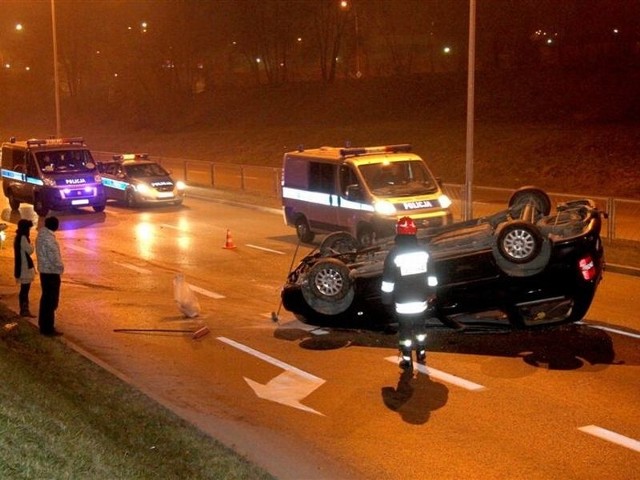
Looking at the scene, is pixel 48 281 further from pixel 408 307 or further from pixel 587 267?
pixel 587 267

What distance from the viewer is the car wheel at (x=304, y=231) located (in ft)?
67.0

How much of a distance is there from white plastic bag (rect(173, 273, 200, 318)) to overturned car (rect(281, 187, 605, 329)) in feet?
5.38

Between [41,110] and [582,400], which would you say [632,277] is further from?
[41,110]

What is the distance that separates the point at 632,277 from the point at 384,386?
8.04 metres

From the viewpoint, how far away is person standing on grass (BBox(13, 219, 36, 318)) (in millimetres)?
12977

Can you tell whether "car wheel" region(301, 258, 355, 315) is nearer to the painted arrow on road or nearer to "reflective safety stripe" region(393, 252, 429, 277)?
the painted arrow on road

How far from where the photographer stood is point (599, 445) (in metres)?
7.82

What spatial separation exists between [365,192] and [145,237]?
6.30 metres

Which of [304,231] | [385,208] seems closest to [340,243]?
[385,208]

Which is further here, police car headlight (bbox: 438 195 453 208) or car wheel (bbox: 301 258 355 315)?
police car headlight (bbox: 438 195 453 208)

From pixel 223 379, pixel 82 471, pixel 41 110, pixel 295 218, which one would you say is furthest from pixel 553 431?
pixel 41 110

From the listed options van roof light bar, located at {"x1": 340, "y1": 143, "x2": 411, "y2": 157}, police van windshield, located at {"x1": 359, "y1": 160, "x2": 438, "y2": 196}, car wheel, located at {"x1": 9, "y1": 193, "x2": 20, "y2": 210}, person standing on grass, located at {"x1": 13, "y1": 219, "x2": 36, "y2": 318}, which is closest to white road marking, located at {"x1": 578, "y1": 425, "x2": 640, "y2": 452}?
person standing on grass, located at {"x1": 13, "y1": 219, "x2": 36, "y2": 318}

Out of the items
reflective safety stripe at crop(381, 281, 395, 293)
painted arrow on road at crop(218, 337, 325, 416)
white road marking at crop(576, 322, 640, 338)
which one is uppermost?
reflective safety stripe at crop(381, 281, 395, 293)

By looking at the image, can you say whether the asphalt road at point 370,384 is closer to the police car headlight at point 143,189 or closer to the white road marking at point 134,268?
the white road marking at point 134,268
